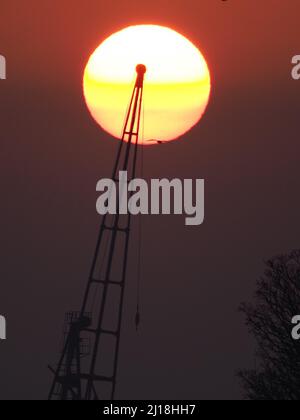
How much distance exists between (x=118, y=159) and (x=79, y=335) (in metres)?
13.2

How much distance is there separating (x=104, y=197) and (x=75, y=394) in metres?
23.6

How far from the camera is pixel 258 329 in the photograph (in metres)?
95.2

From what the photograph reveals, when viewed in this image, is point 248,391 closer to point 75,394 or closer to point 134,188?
point 75,394

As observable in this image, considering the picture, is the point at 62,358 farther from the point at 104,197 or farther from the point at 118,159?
the point at 104,197
